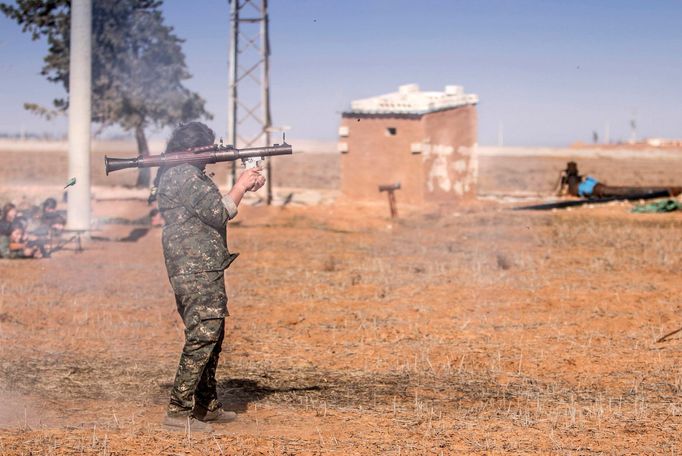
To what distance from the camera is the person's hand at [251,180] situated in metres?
6.64

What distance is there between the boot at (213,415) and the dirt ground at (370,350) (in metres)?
0.13

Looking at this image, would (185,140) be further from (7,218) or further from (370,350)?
(7,218)

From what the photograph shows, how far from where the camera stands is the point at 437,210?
26109mm

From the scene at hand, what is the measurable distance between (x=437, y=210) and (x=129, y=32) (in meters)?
14.8

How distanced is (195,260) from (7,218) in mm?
10518

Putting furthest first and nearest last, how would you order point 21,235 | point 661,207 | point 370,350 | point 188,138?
1. point 661,207
2. point 21,235
3. point 370,350
4. point 188,138

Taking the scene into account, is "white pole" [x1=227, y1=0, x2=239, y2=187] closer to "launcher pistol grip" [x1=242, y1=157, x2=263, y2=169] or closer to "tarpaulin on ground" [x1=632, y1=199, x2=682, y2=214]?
"tarpaulin on ground" [x1=632, y1=199, x2=682, y2=214]

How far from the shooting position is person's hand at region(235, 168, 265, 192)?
664cm

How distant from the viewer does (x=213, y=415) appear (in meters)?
7.10

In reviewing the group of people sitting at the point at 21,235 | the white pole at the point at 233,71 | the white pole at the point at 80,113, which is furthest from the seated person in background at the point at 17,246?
the white pole at the point at 233,71

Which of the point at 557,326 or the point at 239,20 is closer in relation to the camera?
the point at 557,326

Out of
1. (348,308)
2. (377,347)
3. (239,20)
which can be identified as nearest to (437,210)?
(239,20)

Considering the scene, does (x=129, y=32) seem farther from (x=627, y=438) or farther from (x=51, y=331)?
(x=627, y=438)

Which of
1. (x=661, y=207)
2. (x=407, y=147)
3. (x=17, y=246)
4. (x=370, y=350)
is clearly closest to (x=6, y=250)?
(x=17, y=246)
